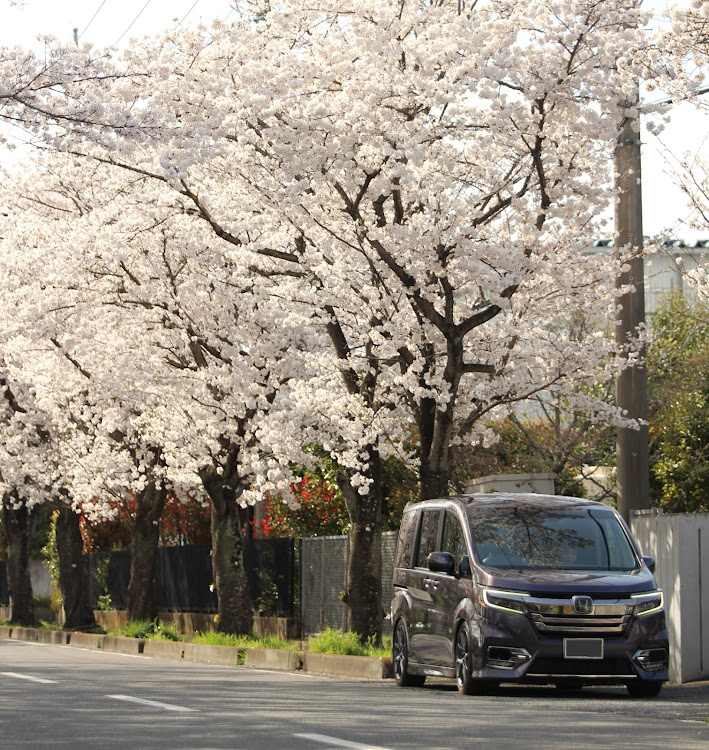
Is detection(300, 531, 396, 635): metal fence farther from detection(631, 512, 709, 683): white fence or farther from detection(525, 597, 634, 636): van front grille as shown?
detection(525, 597, 634, 636): van front grille

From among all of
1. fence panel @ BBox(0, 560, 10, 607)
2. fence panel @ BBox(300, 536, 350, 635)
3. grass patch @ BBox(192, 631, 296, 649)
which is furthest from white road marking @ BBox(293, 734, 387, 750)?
fence panel @ BBox(0, 560, 10, 607)

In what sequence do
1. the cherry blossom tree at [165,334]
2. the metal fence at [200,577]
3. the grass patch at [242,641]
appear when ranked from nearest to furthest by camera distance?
the cherry blossom tree at [165,334]
the grass patch at [242,641]
the metal fence at [200,577]

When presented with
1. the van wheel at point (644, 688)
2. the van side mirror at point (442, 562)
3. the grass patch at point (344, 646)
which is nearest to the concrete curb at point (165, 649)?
the grass patch at point (344, 646)

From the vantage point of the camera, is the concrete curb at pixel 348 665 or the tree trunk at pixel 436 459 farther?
the tree trunk at pixel 436 459

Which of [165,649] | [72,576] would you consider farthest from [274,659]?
[72,576]

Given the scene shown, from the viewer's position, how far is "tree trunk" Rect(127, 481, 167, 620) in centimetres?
3003

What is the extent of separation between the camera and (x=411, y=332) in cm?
1834

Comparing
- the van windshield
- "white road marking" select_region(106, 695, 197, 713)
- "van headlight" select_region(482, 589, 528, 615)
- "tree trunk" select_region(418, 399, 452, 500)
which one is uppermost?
"tree trunk" select_region(418, 399, 452, 500)

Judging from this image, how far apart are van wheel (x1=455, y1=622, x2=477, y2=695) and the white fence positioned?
2653mm

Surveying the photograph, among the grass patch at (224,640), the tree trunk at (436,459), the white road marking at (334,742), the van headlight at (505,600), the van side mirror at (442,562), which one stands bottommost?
the white road marking at (334,742)

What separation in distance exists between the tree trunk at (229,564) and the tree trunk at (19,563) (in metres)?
15.5

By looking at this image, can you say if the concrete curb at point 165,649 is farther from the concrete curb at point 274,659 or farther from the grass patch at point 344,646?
the grass patch at point 344,646

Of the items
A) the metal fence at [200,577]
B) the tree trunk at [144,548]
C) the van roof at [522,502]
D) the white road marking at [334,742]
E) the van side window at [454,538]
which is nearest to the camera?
the white road marking at [334,742]

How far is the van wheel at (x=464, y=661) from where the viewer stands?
42.3 feet
